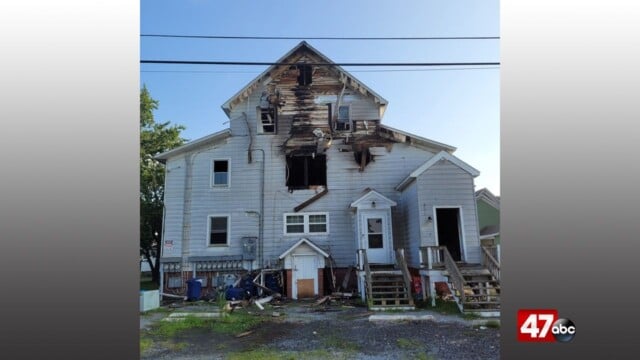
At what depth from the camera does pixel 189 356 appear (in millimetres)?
4074

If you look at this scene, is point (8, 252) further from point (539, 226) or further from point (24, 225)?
point (539, 226)

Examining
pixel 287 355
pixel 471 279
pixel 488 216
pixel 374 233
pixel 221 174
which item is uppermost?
pixel 221 174

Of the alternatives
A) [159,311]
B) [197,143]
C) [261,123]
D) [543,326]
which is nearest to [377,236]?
[261,123]

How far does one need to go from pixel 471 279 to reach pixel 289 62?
4432 millimetres

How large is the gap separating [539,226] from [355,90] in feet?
11.1

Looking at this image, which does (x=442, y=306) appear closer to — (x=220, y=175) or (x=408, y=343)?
(x=408, y=343)

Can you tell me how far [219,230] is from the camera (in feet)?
18.3

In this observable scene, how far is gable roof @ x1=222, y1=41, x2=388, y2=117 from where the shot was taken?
5523 mm

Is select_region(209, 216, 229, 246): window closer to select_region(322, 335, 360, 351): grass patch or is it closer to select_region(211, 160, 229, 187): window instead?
select_region(211, 160, 229, 187): window

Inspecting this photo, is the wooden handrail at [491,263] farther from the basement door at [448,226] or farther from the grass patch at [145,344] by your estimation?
the grass patch at [145,344]

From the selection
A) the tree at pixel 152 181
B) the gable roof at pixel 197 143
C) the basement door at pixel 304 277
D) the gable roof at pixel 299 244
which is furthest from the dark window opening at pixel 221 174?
the basement door at pixel 304 277

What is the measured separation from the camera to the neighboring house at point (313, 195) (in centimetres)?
557

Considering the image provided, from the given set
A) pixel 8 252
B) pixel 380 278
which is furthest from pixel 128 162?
pixel 380 278

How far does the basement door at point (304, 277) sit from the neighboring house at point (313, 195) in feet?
0.06
